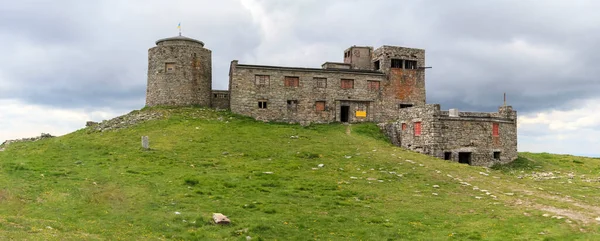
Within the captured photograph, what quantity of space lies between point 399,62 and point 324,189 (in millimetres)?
35198

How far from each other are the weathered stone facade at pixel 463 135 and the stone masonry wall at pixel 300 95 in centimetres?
1010

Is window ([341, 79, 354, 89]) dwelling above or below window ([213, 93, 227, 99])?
above

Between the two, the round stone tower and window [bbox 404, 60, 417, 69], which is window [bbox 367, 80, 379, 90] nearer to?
window [bbox 404, 60, 417, 69]

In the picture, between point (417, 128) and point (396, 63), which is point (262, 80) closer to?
point (396, 63)

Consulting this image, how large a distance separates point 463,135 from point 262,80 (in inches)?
911

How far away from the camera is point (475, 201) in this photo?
24719mm

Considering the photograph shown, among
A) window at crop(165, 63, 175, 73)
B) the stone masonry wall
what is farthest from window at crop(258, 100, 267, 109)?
window at crop(165, 63, 175, 73)

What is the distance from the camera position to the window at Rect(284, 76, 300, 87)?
53.2m

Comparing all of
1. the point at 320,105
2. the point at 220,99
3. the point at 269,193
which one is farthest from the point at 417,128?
the point at 220,99

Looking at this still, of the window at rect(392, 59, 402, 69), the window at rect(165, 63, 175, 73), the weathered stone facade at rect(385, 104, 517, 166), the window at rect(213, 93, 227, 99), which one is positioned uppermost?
the window at rect(392, 59, 402, 69)

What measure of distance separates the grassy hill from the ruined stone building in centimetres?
653

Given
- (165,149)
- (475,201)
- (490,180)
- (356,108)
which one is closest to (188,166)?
(165,149)

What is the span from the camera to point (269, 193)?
24859 mm

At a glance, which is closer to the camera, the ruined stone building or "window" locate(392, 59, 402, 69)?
the ruined stone building
